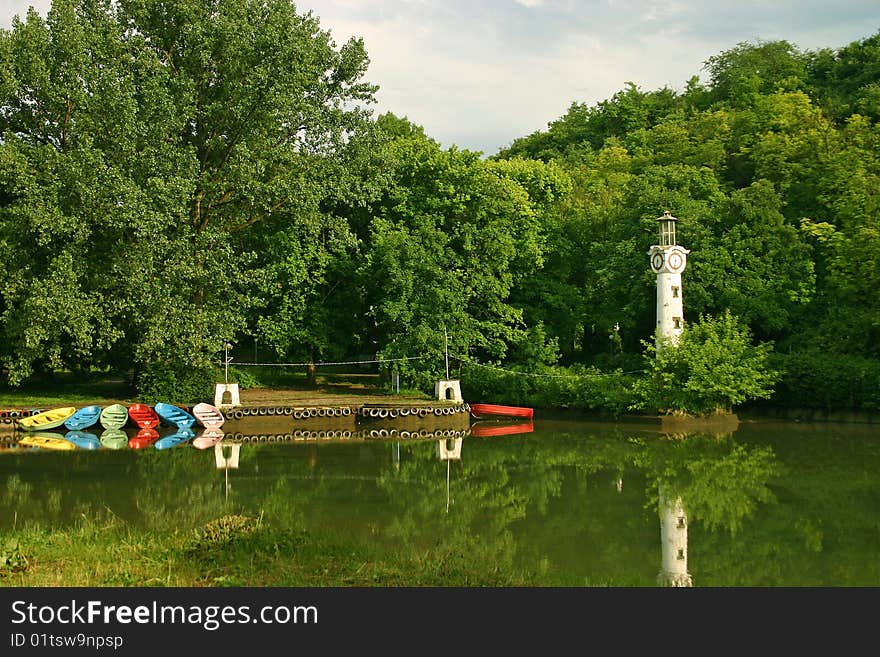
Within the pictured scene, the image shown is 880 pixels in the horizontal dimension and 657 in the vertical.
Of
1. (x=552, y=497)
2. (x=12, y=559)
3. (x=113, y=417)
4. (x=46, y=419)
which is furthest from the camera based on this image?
(x=113, y=417)

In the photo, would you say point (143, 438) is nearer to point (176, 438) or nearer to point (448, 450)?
point (176, 438)

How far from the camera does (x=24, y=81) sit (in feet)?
110

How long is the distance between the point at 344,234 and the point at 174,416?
33.8ft

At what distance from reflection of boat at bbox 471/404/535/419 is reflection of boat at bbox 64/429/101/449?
13.8 meters

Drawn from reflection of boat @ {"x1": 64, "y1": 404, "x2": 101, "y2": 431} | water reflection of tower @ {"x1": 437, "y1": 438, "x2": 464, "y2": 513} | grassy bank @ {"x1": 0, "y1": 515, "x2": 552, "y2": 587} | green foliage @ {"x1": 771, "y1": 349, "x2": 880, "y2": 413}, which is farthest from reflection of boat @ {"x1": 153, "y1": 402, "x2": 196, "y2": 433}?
green foliage @ {"x1": 771, "y1": 349, "x2": 880, "y2": 413}

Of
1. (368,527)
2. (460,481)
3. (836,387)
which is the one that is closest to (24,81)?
(460,481)

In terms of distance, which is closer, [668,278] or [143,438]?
[143,438]

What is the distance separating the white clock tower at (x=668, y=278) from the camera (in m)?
31.9

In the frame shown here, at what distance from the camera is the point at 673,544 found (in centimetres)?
1454

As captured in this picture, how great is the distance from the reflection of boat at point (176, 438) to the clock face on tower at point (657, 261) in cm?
1696

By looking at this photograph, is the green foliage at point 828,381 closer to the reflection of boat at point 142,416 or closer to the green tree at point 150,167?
the green tree at point 150,167

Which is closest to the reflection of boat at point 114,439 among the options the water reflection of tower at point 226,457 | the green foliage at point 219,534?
the water reflection of tower at point 226,457

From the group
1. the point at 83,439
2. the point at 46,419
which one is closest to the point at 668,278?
the point at 83,439

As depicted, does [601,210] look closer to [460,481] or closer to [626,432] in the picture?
[626,432]
